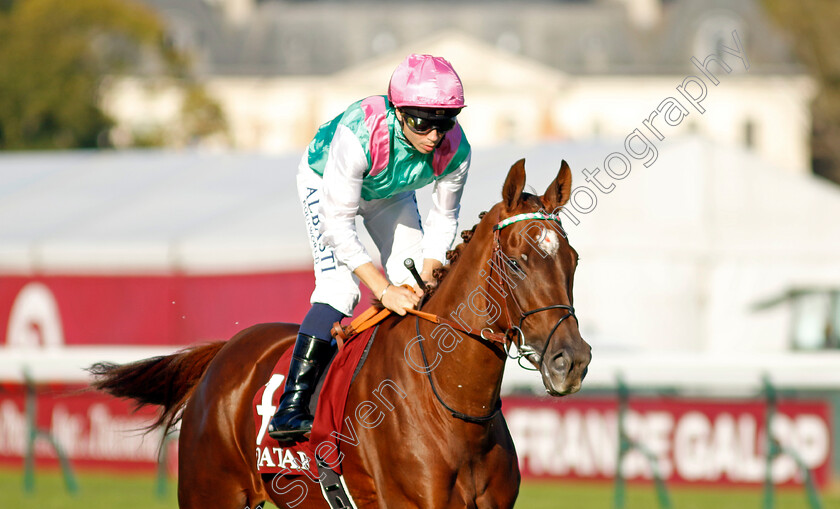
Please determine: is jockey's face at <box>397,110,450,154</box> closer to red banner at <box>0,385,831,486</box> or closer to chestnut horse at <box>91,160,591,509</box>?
chestnut horse at <box>91,160,591,509</box>

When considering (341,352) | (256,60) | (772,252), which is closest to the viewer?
(341,352)

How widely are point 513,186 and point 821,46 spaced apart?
30.8m

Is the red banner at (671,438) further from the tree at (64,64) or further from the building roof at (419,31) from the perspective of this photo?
the building roof at (419,31)

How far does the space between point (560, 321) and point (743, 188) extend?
10002mm

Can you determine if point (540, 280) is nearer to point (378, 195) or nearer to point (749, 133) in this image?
point (378, 195)

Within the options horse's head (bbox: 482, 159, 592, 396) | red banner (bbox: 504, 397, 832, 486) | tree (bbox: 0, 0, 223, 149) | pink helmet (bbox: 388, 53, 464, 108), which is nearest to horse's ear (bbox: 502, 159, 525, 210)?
horse's head (bbox: 482, 159, 592, 396)

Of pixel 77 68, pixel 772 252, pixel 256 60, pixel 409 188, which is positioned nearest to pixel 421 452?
pixel 409 188

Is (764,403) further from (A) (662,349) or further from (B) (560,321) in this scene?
(B) (560,321)

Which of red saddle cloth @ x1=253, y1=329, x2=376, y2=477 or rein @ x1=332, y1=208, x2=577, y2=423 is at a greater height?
rein @ x1=332, y1=208, x2=577, y2=423

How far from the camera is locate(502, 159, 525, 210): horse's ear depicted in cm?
379

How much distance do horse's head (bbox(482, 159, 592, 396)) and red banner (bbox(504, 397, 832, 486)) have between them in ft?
16.7

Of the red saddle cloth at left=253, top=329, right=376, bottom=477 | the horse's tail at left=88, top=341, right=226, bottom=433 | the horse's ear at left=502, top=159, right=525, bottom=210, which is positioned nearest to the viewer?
the horse's ear at left=502, top=159, right=525, bottom=210

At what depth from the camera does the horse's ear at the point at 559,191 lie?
389 cm

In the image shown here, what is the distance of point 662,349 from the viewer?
12859 millimetres
